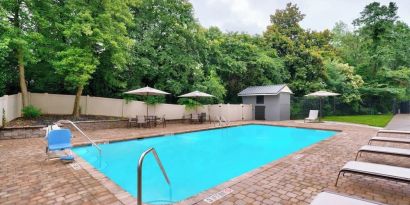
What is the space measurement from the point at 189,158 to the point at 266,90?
11782 mm

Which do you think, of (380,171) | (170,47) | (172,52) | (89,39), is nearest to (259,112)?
(172,52)

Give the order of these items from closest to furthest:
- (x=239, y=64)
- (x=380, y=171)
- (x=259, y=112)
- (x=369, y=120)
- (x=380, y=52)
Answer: (x=380, y=171), (x=369, y=120), (x=259, y=112), (x=239, y=64), (x=380, y=52)

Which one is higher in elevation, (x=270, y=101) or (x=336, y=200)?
(x=270, y=101)

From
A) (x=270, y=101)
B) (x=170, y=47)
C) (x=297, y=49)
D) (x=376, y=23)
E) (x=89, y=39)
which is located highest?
(x=376, y=23)

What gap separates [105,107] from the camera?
543 inches

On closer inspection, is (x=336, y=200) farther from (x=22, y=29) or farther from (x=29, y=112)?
(x=22, y=29)

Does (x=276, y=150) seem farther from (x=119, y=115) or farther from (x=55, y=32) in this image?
(x=55, y=32)

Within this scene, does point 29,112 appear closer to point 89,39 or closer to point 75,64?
point 75,64

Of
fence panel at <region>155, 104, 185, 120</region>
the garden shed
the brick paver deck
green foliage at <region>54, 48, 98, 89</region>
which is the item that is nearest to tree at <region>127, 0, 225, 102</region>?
fence panel at <region>155, 104, 185, 120</region>

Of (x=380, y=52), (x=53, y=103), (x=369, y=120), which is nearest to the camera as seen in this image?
(x=53, y=103)

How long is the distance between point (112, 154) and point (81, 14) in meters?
7.36

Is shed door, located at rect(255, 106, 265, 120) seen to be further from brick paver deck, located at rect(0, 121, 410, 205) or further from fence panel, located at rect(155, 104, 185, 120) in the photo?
brick paver deck, located at rect(0, 121, 410, 205)

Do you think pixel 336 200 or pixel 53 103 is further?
pixel 53 103

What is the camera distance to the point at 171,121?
15430 millimetres
